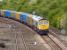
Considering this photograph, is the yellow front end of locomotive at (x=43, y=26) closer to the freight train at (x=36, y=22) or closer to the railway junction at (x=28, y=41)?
the freight train at (x=36, y=22)

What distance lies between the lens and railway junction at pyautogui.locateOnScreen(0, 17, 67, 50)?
33.9 meters

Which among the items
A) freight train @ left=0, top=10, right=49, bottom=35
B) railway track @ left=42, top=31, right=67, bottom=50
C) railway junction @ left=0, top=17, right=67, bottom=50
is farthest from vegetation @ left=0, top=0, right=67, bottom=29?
railway junction @ left=0, top=17, right=67, bottom=50

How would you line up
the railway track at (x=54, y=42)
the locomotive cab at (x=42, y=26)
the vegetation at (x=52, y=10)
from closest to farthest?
the railway track at (x=54, y=42)
the locomotive cab at (x=42, y=26)
the vegetation at (x=52, y=10)

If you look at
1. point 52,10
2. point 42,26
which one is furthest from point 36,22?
point 52,10

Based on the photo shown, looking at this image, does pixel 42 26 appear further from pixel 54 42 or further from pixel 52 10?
pixel 52 10

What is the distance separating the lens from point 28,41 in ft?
123

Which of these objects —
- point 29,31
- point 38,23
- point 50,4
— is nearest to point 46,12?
point 50,4

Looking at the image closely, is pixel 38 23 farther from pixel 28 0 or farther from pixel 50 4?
pixel 28 0

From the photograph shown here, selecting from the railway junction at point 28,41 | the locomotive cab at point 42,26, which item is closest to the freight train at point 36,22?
the locomotive cab at point 42,26

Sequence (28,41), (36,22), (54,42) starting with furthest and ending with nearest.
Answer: (36,22) → (28,41) → (54,42)

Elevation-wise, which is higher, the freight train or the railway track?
the freight train

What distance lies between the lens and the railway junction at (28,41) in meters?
33.9

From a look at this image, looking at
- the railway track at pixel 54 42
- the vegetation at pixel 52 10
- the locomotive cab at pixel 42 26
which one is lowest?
the railway track at pixel 54 42

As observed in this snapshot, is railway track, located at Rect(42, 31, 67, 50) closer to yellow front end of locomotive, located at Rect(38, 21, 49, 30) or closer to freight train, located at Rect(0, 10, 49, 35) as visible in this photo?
freight train, located at Rect(0, 10, 49, 35)
